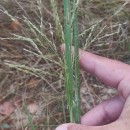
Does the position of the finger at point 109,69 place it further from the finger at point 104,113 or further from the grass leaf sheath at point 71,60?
the grass leaf sheath at point 71,60

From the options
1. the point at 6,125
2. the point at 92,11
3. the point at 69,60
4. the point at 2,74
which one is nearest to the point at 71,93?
the point at 69,60

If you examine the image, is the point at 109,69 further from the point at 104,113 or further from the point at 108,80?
the point at 104,113

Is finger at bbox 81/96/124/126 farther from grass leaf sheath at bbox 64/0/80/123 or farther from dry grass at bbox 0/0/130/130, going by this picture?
dry grass at bbox 0/0/130/130

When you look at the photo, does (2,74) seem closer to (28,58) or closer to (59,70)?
(28,58)

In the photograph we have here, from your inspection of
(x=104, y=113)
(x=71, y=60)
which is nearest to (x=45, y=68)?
(x=104, y=113)

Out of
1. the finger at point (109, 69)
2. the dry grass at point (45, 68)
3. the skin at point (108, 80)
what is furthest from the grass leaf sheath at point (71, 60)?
the dry grass at point (45, 68)
